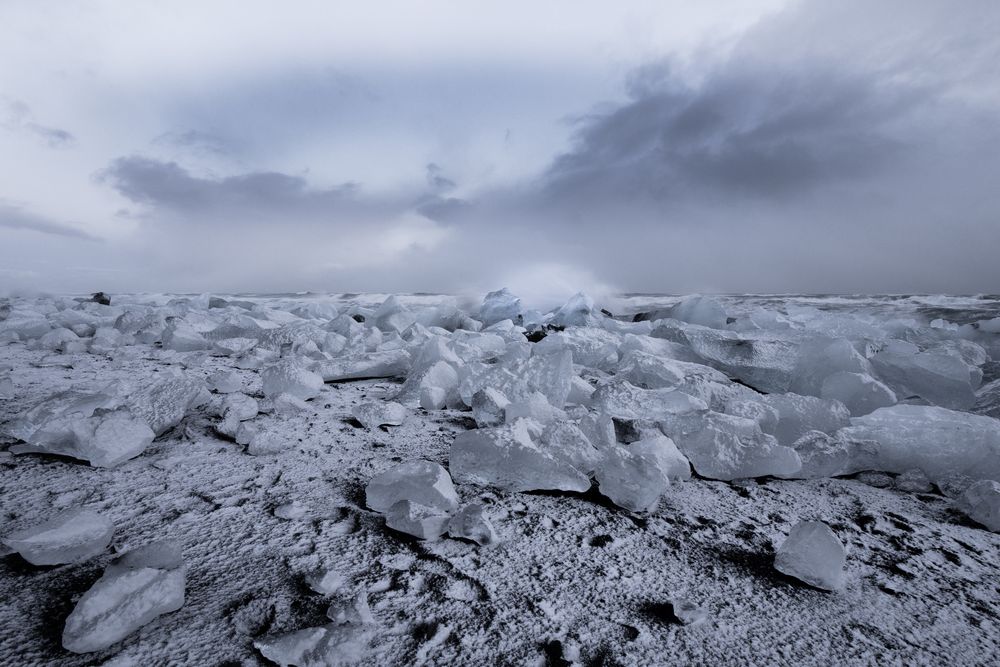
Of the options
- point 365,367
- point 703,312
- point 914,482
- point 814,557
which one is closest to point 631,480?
A: point 814,557

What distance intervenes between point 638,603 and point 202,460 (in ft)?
2.54

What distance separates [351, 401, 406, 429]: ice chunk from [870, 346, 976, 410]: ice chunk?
149cm

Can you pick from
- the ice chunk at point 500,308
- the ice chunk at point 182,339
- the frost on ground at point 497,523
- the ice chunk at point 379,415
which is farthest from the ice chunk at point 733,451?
the ice chunk at point 500,308

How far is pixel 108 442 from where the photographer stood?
0.83m

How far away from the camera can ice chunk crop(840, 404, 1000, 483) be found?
0.88 metres

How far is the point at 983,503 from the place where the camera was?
2.48 ft

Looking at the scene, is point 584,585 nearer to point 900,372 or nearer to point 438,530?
point 438,530

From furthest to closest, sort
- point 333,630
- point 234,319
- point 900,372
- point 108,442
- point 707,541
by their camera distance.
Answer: point 234,319
point 900,372
point 108,442
point 707,541
point 333,630

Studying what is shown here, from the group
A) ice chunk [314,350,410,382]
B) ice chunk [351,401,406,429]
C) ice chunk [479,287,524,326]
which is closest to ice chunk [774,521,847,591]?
ice chunk [351,401,406,429]

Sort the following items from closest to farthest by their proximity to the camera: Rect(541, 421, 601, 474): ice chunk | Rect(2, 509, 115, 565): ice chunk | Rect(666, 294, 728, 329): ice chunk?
Rect(2, 509, 115, 565): ice chunk, Rect(541, 421, 601, 474): ice chunk, Rect(666, 294, 728, 329): ice chunk

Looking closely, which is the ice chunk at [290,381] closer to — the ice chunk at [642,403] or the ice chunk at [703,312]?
the ice chunk at [642,403]

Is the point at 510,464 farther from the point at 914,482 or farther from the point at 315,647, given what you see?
the point at 914,482

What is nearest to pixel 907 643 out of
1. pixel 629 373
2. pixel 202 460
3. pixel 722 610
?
pixel 722 610

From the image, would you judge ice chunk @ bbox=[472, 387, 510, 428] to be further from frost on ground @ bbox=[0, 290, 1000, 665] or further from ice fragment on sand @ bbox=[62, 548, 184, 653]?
ice fragment on sand @ bbox=[62, 548, 184, 653]
